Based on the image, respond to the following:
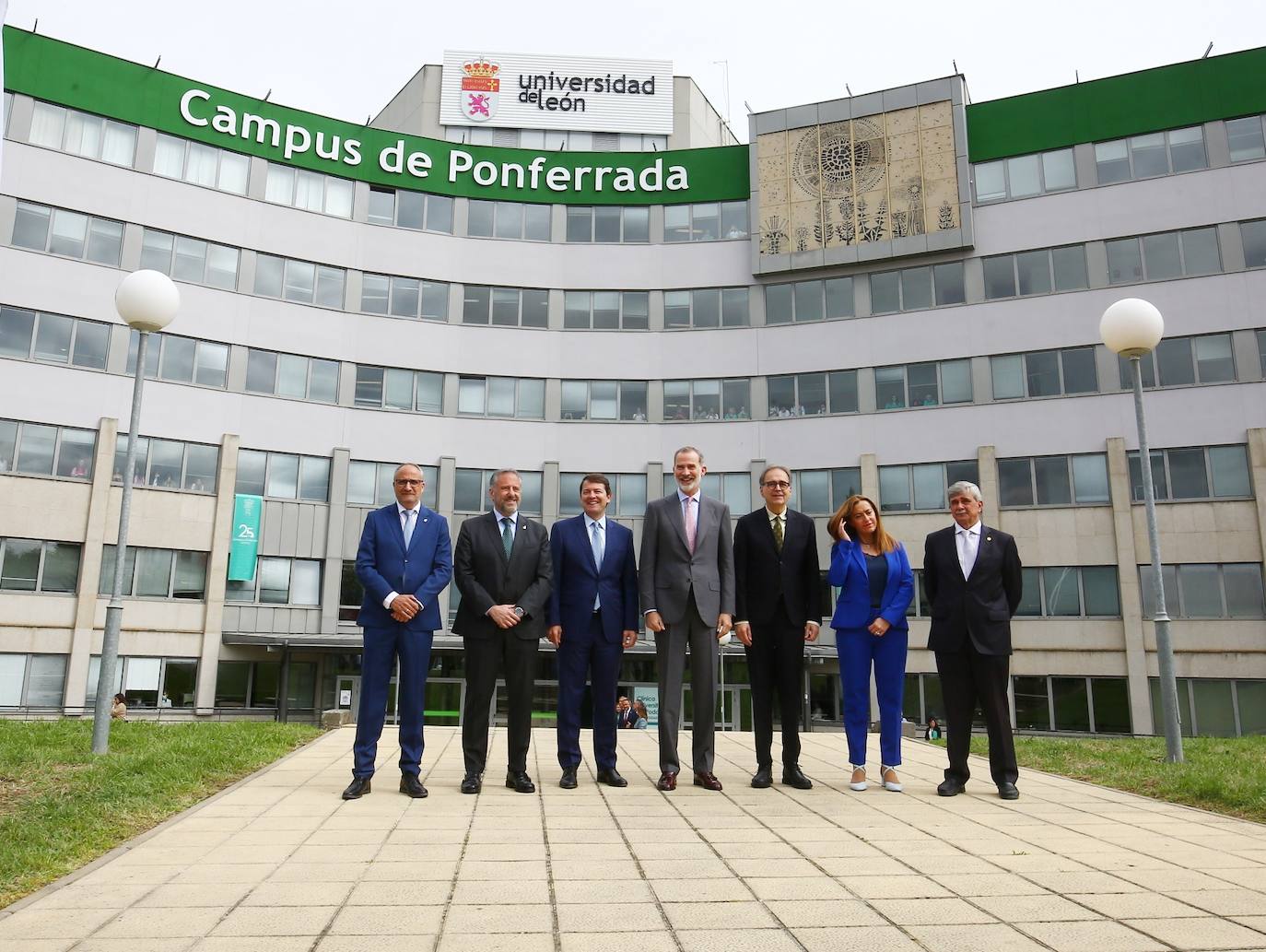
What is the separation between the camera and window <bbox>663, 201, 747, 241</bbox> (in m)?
36.4

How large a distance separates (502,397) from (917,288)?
14.7 metres

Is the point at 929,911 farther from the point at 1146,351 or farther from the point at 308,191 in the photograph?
the point at 308,191

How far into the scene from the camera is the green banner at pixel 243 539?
3200cm

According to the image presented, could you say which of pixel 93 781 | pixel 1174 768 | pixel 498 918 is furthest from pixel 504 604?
pixel 1174 768

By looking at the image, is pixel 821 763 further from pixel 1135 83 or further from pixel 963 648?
pixel 1135 83

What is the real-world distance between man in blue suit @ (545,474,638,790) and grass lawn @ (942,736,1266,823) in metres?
3.36

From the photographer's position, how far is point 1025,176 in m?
33.2

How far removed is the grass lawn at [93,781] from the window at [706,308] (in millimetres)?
26436

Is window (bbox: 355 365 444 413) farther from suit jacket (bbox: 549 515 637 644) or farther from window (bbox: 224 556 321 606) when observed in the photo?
suit jacket (bbox: 549 515 637 644)

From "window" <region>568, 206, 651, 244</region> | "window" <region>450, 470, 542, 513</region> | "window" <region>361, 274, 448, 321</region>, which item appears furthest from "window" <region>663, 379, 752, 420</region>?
"window" <region>361, 274, 448, 321</region>

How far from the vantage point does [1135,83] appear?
32.2 m

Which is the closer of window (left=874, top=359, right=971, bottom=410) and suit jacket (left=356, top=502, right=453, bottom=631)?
suit jacket (left=356, top=502, right=453, bottom=631)

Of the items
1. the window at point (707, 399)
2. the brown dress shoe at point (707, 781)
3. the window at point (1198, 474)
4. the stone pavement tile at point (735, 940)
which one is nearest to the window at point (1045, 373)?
the window at point (1198, 474)

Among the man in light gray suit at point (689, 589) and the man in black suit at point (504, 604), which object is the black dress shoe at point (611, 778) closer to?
the man in light gray suit at point (689, 589)
